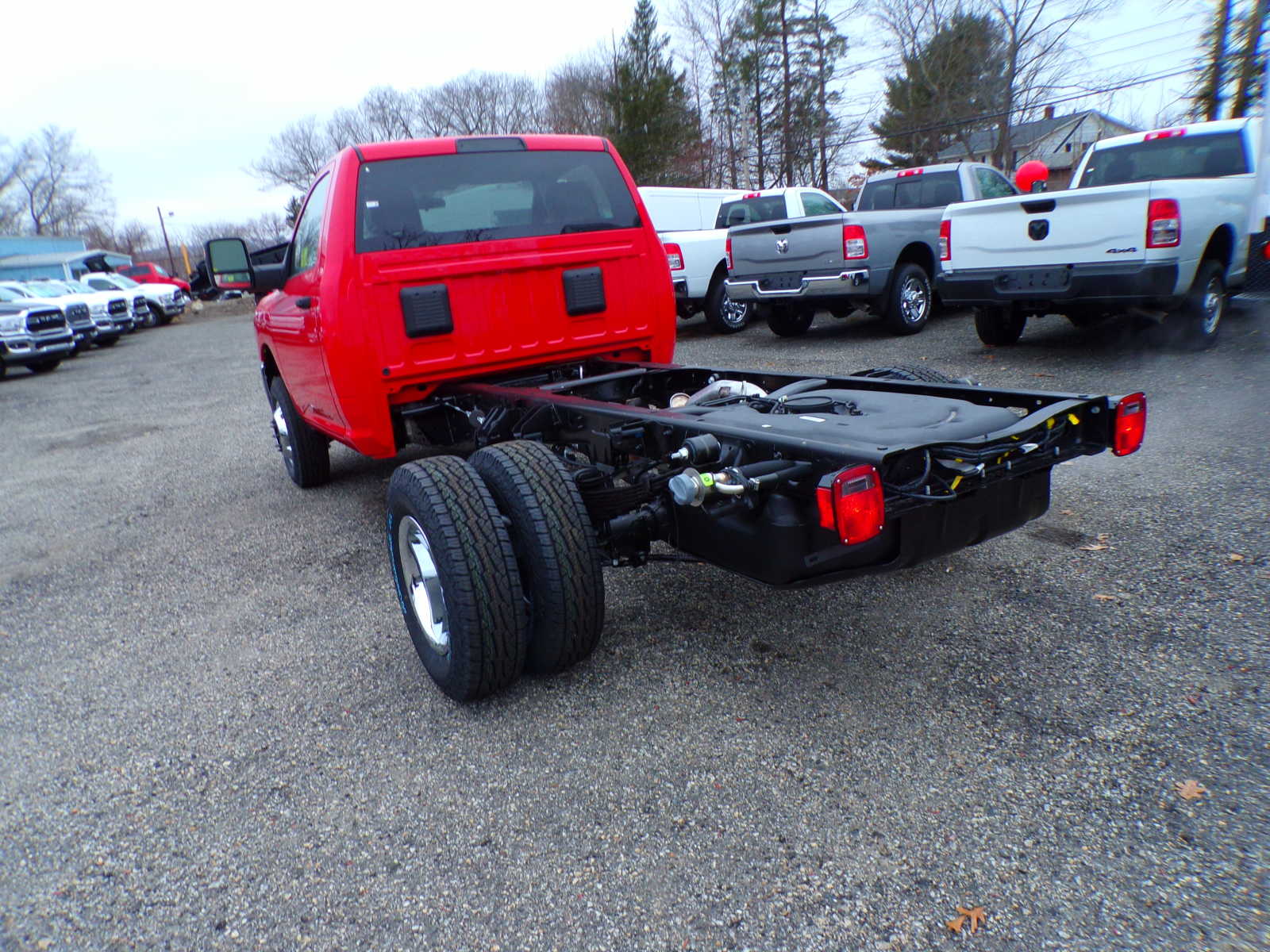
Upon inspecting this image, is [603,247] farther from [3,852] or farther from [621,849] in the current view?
[3,852]

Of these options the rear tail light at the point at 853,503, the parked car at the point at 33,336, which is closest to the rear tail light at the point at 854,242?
the rear tail light at the point at 853,503

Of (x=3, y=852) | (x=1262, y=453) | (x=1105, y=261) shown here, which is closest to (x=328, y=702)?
(x=3, y=852)

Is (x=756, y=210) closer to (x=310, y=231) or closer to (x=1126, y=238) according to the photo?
(x=1126, y=238)

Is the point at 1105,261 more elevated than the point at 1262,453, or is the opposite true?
the point at 1105,261

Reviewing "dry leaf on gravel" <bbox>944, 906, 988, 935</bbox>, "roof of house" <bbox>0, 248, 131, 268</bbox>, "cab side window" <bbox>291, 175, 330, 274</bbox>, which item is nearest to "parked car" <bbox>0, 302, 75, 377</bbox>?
"cab side window" <bbox>291, 175, 330, 274</bbox>

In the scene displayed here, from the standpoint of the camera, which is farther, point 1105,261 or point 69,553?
point 1105,261

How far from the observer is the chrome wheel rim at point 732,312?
41.3 ft

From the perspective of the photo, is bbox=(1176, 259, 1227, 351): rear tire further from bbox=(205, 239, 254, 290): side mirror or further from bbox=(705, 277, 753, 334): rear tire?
bbox=(205, 239, 254, 290): side mirror

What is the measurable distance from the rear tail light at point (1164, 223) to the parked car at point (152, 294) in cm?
2653

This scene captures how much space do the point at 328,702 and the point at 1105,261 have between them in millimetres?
6860

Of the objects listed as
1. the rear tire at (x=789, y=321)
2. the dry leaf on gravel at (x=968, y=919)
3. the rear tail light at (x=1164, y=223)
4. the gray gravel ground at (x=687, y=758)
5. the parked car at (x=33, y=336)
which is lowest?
the dry leaf on gravel at (x=968, y=919)

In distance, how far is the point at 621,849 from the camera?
2.24m

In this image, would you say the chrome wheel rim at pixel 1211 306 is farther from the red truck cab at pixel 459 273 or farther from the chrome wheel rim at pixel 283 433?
the chrome wheel rim at pixel 283 433

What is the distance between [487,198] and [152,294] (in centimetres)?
2822
